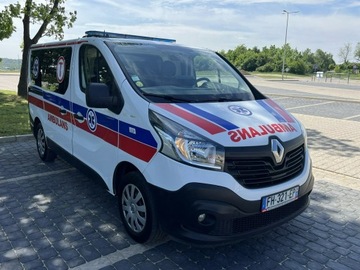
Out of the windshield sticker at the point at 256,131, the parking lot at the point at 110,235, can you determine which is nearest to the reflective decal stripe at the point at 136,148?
the windshield sticker at the point at 256,131

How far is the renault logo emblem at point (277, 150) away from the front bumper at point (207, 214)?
0.41m

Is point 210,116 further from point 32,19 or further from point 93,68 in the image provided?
point 32,19

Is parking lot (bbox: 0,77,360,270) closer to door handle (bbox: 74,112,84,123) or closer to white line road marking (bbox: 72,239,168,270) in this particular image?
white line road marking (bbox: 72,239,168,270)

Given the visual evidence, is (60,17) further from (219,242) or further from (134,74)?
(219,242)

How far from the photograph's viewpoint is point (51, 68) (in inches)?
194

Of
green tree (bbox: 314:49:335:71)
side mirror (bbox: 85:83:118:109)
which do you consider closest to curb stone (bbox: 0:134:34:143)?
side mirror (bbox: 85:83:118:109)

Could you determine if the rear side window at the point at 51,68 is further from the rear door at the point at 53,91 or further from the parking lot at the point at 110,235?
the parking lot at the point at 110,235

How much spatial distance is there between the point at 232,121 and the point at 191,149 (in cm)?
49

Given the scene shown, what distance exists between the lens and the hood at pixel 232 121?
2707 mm

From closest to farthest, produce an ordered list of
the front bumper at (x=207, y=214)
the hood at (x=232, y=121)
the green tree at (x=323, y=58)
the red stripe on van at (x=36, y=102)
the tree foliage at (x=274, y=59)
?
1. the front bumper at (x=207, y=214)
2. the hood at (x=232, y=121)
3. the red stripe on van at (x=36, y=102)
4. the tree foliage at (x=274, y=59)
5. the green tree at (x=323, y=58)

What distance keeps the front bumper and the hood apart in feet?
1.39

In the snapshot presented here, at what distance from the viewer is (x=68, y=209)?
3.98 metres

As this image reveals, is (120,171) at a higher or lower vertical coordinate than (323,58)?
lower

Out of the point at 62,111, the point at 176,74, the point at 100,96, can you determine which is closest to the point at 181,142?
the point at 100,96
